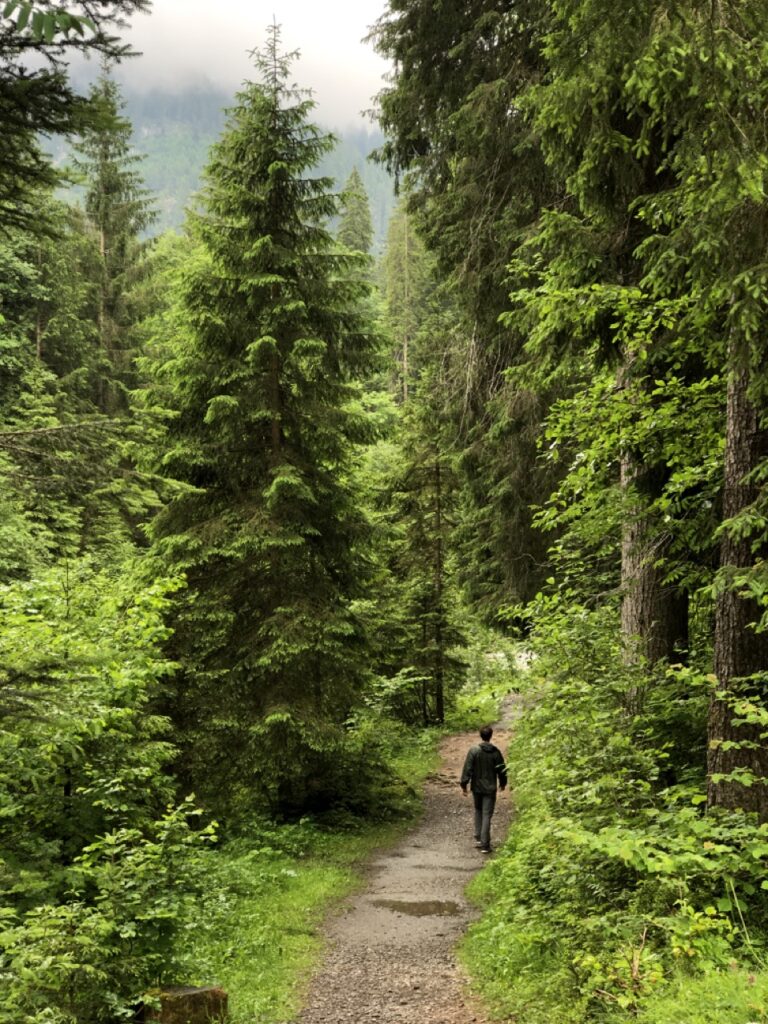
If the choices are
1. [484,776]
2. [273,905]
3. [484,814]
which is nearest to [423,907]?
[273,905]

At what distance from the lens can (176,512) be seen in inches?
516

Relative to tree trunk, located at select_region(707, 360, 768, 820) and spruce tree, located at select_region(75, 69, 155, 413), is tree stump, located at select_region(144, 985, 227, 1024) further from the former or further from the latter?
spruce tree, located at select_region(75, 69, 155, 413)

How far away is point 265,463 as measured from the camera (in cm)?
1320

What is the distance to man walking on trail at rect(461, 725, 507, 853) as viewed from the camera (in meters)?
11.7

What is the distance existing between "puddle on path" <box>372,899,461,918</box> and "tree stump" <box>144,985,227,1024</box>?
12.7ft

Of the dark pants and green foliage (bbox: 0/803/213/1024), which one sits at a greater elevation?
green foliage (bbox: 0/803/213/1024)

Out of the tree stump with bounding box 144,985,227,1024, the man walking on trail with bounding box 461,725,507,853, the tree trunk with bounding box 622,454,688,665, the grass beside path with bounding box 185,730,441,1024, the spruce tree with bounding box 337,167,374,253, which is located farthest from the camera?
the spruce tree with bounding box 337,167,374,253

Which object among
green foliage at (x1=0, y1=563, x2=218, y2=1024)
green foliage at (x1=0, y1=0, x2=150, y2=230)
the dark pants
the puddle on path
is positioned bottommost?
the puddle on path

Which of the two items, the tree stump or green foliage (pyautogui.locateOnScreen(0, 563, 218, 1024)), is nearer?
green foliage (pyautogui.locateOnScreen(0, 563, 218, 1024))

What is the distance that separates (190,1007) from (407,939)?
11.1ft

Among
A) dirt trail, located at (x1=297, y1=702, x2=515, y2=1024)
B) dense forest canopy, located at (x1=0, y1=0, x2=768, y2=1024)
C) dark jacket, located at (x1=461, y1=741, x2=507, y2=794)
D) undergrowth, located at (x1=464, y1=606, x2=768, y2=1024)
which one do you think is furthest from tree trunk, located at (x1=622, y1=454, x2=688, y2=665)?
dark jacket, located at (x1=461, y1=741, x2=507, y2=794)

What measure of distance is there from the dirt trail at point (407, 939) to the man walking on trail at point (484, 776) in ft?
1.88

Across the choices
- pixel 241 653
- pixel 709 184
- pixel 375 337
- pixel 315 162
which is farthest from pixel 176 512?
pixel 709 184

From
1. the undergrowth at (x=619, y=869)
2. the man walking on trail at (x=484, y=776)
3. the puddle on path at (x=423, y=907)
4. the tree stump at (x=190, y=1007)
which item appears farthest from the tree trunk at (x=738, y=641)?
the man walking on trail at (x=484, y=776)
